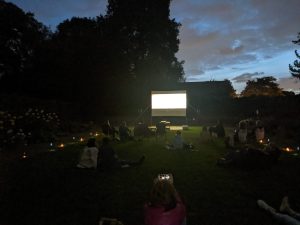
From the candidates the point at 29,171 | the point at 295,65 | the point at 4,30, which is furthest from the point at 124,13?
the point at 29,171

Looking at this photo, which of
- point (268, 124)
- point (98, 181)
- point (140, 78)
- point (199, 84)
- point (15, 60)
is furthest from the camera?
point (199, 84)

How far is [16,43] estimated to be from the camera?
40688 mm

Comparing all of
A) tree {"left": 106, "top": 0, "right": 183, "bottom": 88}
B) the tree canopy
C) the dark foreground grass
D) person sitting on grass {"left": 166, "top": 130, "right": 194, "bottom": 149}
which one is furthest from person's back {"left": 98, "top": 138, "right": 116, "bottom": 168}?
tree {"left": 106, "top": 0, "right": 183, "bottom": 88}

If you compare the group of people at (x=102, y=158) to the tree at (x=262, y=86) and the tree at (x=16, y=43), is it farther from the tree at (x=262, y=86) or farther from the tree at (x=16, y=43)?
the tree at (x=262, y=86)

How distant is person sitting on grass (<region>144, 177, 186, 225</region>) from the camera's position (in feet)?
15.5

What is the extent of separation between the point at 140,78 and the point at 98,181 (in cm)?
3503

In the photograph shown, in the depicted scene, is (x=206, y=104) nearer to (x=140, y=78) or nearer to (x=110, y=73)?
(x=140, y=78)

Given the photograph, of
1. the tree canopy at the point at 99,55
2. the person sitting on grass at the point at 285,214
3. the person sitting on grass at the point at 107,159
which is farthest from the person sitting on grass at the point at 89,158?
the tree canopy at the point at 99,55

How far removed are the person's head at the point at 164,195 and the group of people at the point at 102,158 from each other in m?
6.72

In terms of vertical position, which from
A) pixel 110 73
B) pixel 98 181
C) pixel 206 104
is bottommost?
pixel 98 181

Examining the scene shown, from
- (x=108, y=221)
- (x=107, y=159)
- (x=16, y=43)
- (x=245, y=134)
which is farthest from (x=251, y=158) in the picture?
(x=16, y=43)

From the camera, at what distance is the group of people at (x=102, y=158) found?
37.3ft

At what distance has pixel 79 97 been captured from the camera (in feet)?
125

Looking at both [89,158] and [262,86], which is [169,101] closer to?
[89,158]
